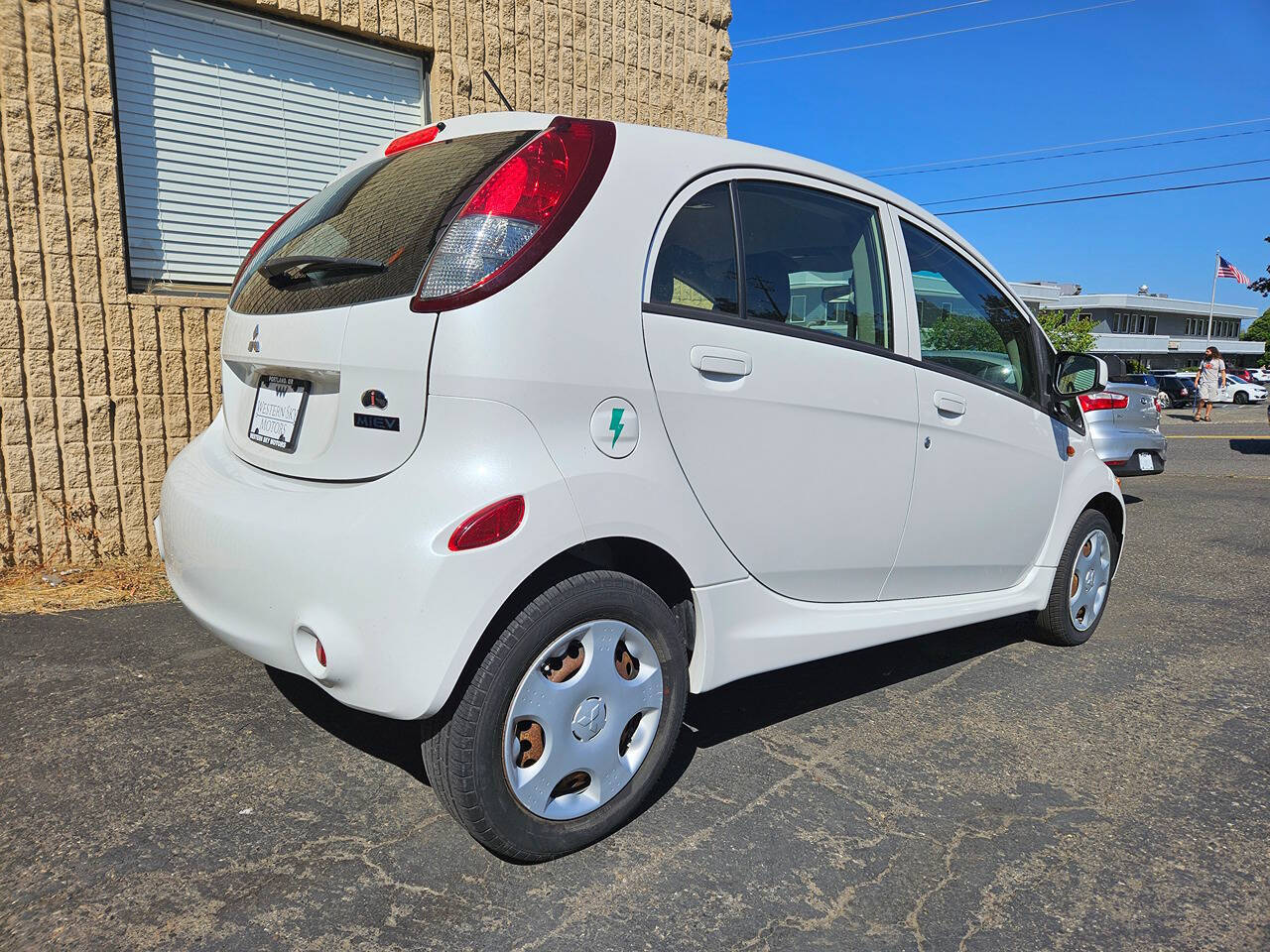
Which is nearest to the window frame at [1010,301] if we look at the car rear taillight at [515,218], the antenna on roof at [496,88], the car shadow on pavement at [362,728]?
the car rear taillight at [515,218]

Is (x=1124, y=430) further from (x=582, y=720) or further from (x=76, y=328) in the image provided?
(x=76, y=328)

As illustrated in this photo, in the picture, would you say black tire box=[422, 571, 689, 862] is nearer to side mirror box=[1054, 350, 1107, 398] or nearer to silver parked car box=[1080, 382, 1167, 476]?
side mirror box=[1054, 350, 1107, 398]

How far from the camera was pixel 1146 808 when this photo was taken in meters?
2.77

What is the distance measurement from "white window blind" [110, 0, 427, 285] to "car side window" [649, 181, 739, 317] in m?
3.91

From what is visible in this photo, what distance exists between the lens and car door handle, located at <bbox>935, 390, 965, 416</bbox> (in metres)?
3.29

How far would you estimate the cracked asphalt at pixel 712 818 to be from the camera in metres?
2.17

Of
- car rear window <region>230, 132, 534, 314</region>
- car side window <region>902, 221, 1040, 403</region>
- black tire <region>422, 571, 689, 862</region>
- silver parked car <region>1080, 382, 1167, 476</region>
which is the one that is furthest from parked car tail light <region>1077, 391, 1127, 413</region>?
car rear window <region>230, 132, 534, 314</region>

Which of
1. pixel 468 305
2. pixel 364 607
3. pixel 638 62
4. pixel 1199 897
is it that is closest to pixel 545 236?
pixel 468 305

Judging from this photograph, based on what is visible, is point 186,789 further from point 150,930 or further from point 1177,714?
point 1177,714

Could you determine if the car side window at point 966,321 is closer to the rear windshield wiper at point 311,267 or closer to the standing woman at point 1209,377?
the rear windshield wiper at point 311,267

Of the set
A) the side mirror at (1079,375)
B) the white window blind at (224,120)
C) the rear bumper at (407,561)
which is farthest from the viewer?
the white window blind at (224,120)

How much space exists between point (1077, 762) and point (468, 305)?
2.42 m

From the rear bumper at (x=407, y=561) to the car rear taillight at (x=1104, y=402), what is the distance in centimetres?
660

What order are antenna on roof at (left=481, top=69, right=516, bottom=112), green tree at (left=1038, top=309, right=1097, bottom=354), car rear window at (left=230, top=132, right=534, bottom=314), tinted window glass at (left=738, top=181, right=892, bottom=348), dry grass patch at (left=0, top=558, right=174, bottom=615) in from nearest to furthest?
car rear window at (left=230, top=132, right=534, bottom=314)
tinted window glass at (left=738, top=181, right=892, bottom=348)
dry grass patch at (left=0, top=558, right=174, bottom=615)
antenna on roof at (left=481, top=69, right=516, bottom=112)
green tree at (left=1038, top=309, right=1097, bottom=354)
